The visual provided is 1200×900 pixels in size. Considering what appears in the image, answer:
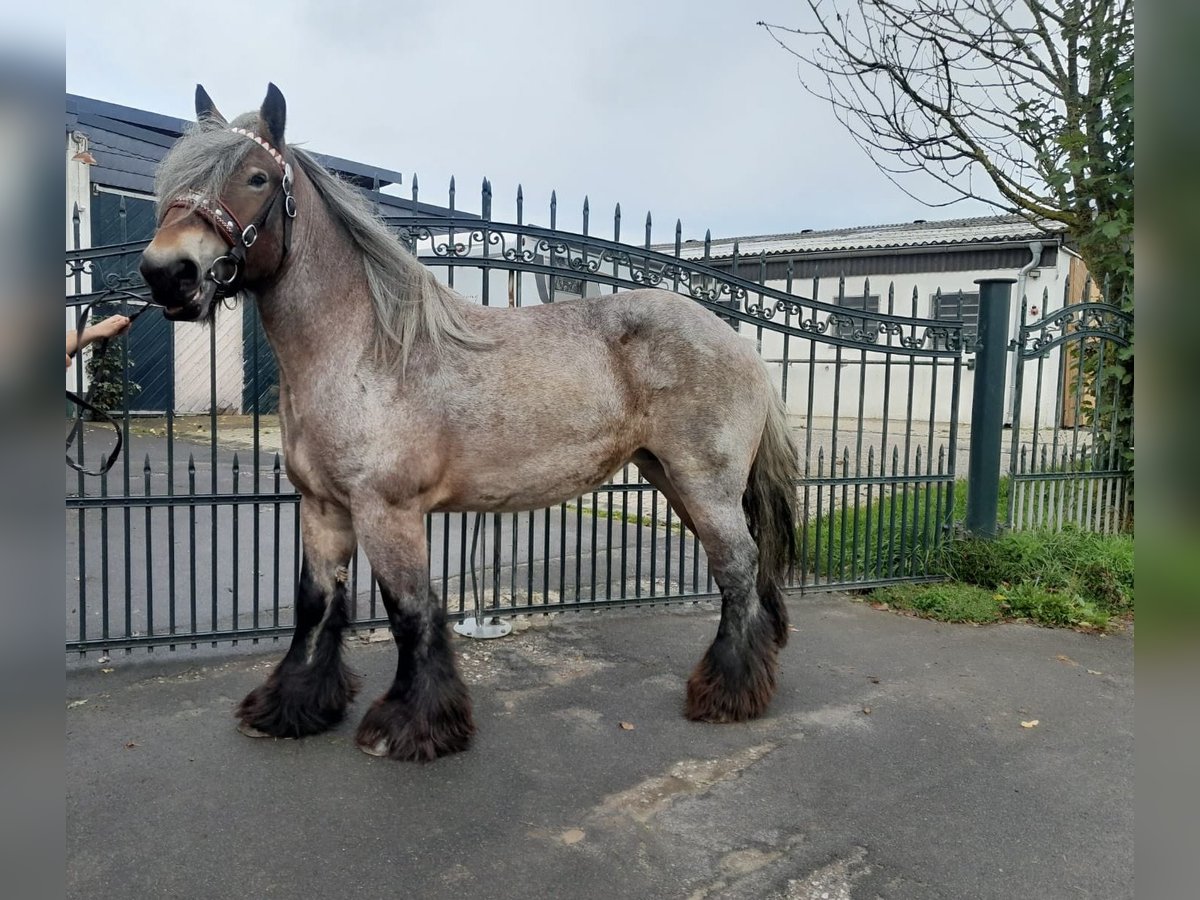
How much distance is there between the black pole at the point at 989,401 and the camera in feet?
19.0

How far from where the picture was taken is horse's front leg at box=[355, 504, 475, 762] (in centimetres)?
313

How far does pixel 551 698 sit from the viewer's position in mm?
3848

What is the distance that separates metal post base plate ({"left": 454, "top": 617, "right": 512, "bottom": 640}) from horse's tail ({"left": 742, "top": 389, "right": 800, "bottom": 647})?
1562 millimetres

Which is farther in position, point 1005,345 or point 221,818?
point 1005,345

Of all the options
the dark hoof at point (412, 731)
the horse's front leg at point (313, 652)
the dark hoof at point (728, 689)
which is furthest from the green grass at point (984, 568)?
the horse's front leg at point (313, 652)

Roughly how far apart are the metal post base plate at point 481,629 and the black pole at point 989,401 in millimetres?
3657

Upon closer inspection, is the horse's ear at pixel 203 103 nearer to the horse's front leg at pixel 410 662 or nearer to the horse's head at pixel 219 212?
the horse's head at pixel 219 212

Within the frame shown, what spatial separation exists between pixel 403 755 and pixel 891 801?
1891mm

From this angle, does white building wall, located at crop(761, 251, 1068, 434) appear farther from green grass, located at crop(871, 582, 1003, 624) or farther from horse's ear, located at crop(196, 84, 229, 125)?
horse's ear, located at crop(196, 84, 229, 125)

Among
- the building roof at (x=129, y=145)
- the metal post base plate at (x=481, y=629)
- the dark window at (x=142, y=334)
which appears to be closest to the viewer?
the metal post base plate at (x=481, y=629)

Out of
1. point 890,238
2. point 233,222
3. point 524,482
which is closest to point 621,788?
point 524,482

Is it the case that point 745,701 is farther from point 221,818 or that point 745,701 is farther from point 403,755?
point 221,818
